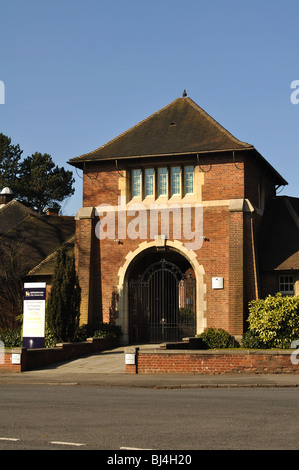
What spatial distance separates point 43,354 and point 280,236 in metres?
11.7

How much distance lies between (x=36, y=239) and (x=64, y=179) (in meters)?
27.0

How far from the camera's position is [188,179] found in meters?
27.6

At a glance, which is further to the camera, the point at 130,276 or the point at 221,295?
the point at 130,276

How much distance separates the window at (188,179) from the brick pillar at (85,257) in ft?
13.9

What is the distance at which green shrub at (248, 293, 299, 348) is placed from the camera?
943 inches

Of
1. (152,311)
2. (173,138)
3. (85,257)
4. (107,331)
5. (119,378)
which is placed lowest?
(119,378)

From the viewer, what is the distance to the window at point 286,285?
1061 inches

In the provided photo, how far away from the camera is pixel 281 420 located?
10352mm

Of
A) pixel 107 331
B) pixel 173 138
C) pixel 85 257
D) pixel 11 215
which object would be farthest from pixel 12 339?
pixel 11 215

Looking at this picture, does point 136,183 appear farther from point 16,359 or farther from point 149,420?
→ point 149,420

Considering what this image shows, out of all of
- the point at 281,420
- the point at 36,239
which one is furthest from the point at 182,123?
the point at 281,420

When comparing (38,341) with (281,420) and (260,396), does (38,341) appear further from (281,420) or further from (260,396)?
(281,420)

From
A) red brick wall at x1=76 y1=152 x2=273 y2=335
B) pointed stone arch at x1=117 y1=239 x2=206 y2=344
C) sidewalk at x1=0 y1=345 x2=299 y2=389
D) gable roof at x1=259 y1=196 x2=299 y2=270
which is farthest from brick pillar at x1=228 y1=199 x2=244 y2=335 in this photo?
sidewalk at x1=0 y1=345 x2=299 y2=389

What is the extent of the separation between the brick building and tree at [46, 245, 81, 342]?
8.45 feet
